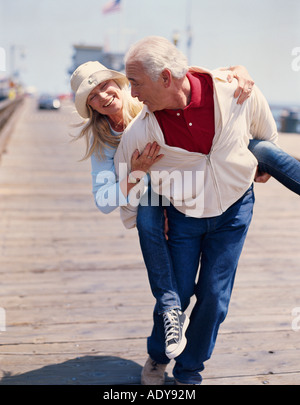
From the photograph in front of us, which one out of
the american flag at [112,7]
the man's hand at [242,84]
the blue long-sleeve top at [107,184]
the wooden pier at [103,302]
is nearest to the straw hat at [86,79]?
the blue long-sleeve top at [107,184]

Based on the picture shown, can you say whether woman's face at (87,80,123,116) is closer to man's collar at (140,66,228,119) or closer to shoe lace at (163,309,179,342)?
man's collar at (140,66,228,119)

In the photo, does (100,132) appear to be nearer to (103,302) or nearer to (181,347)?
(181,347)

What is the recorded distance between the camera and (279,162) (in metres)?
2.76

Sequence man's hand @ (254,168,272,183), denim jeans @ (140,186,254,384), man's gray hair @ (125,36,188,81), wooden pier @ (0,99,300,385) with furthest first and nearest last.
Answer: wooden pier @ (0,99,300,385) → man's hand @ (254,168,272,183) → denim jeans @ (140,186,254,384) → man's gray hair @ (125,36,188,81)

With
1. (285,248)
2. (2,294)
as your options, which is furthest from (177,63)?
(285,248)

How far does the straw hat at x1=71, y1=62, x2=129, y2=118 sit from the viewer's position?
2586 mm

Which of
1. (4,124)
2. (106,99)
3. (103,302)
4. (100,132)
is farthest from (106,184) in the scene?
(4,124)

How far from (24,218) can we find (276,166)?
4677 millimetres

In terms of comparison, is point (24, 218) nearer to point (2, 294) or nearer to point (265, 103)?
point (2, 294)

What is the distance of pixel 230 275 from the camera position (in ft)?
9.21

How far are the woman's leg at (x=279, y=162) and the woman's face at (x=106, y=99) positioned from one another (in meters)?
0.74

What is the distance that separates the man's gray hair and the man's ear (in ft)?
0.05

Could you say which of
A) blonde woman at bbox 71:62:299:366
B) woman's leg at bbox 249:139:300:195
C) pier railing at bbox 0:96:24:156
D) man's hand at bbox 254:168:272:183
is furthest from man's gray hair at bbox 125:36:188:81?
pier railing at bbox 0:96:24:156

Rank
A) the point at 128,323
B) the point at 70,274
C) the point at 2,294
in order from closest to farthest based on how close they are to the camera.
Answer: the point at 128,323
the point at 2,294
the point at 70,274
